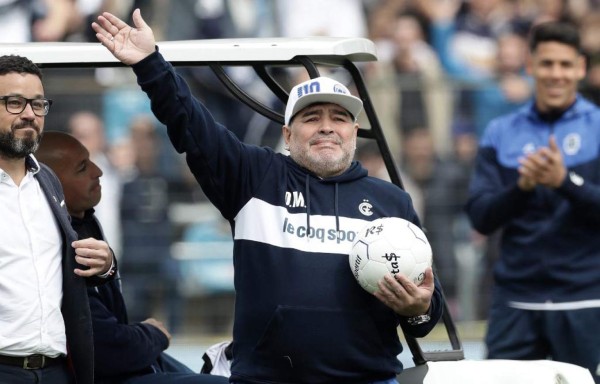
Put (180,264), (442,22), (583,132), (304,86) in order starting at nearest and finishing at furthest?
(304,86)
(583,132)
(180,264)
(442,22)

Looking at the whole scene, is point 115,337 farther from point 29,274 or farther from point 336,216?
point 336,216

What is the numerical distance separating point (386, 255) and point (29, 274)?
1277mm

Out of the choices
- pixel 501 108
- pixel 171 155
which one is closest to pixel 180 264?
pixel 171 155

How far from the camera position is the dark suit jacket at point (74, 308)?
15.9ft

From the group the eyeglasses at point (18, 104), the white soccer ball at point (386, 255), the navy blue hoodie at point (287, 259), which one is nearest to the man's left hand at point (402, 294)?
the white soccer ball at point (386, 255)

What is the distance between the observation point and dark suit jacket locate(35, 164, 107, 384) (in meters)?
4.84

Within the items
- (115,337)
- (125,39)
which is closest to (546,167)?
(115,337)

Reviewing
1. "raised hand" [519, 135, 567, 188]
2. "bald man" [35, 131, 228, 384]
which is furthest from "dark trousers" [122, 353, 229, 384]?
"raised hand" [519, 135, 567, 188]

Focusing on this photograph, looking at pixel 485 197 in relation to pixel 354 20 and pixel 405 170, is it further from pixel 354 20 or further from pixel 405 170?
pixel 354 20

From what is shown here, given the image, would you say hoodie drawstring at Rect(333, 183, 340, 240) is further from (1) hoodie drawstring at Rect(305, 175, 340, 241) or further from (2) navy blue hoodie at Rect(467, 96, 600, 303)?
(2) navy blue hoodie at Rect(467, 96, 600, 303)

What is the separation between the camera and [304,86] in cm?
509

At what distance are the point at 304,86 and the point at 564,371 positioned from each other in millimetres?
1575

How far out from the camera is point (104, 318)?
17.7 ft

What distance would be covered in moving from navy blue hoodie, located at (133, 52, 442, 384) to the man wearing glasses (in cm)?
46
